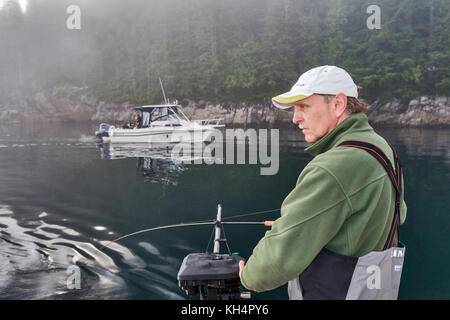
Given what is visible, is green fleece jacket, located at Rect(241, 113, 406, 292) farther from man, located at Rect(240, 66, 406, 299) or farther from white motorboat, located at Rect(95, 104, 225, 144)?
white motorboat, located at Rect(95, 104, 225, 144)

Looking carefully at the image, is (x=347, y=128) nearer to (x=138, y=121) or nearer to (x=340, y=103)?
(x=340, y=103)

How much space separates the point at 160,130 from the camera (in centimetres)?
2855

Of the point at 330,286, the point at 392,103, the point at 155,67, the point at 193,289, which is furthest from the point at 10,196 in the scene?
the point at 155,67

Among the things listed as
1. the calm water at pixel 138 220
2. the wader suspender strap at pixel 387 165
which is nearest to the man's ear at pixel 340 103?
the wader suspender strap at pixel 387 165

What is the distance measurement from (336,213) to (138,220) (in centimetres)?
761

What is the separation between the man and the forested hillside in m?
48.6

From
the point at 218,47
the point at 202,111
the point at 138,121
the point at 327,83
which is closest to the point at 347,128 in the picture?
the point at 327,83

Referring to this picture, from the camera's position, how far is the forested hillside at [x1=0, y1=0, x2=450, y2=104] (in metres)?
49.7

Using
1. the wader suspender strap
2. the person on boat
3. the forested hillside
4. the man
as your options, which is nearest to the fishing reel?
the man

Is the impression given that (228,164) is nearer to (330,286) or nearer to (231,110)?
(330,286)

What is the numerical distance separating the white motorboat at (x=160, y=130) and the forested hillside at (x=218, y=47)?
2256cm

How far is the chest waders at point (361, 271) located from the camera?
5.51 feet

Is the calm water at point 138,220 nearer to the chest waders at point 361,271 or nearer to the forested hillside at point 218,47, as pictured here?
the chest waders at point 361,271
